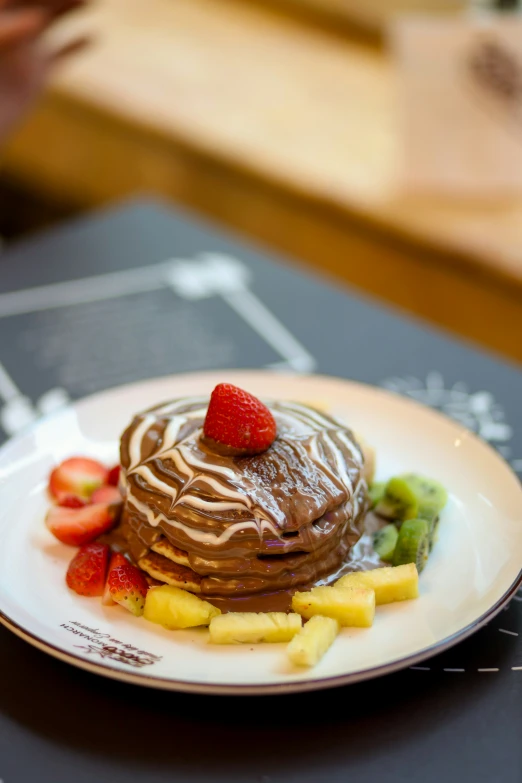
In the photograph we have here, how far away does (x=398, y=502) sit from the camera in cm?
117

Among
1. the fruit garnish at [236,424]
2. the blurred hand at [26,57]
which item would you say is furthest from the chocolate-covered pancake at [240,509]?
the blurred hand at [26,57]

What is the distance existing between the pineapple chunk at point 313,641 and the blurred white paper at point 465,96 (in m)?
1.91

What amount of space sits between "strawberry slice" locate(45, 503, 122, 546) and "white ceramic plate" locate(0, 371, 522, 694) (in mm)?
17

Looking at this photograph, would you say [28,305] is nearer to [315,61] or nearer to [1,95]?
[1,95]

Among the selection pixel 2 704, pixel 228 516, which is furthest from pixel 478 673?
Result: pixel 2 704

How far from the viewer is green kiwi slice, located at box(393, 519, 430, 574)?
1.05 meters

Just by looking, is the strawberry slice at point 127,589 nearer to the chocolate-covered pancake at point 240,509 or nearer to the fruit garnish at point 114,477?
the chocolate-covered pancake at point 240,509

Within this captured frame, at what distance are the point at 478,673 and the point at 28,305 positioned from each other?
1162 mm

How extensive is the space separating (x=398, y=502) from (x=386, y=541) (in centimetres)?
7

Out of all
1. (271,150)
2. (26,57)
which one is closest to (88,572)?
(26,57)

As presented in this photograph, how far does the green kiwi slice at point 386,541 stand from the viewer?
109 cm

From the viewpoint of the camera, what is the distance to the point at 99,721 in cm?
91

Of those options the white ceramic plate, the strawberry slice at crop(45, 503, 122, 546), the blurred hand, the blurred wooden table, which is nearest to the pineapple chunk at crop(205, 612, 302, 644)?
the white ceramic plate

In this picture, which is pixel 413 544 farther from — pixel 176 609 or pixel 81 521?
pixel 81 521
